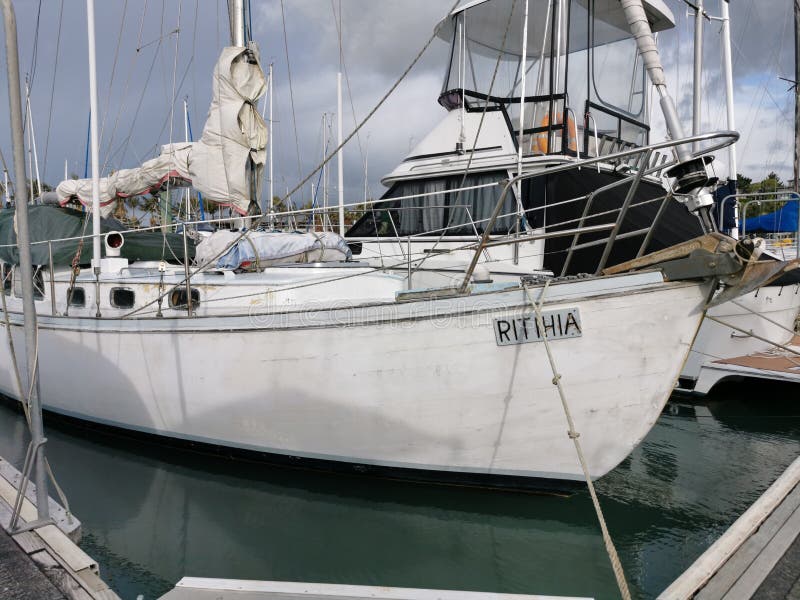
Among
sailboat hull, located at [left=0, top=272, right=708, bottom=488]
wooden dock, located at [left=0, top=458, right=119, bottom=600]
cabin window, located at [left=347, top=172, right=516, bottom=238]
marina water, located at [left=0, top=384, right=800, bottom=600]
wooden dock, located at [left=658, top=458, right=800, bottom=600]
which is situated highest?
cabin window, located at [left=347, top=172, right=516, bottom=238]

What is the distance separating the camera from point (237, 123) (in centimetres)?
612

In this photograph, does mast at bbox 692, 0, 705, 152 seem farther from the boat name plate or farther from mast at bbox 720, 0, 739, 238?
the boat name plate

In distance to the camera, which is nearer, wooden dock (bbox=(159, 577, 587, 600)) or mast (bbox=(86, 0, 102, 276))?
wooden dock (bbox=(159, 577, 587, 600))

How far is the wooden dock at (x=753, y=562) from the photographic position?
278 cm

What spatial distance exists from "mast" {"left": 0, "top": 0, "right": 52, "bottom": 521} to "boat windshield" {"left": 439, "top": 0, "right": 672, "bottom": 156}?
5979mm

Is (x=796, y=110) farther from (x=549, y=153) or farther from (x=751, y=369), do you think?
(x=549, y=153)

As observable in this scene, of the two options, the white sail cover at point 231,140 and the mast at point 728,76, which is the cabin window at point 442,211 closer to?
the white sail cover at point 231,140

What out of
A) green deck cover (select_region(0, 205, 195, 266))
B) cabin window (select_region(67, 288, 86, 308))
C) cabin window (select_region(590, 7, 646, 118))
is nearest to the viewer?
cabin window (select_region(67, 288, 86, 308))

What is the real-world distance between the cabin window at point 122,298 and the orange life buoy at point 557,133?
19.0ft

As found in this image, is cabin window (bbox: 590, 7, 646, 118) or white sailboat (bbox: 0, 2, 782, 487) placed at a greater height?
cabin window (bbox: 590, 7, 646, 118)

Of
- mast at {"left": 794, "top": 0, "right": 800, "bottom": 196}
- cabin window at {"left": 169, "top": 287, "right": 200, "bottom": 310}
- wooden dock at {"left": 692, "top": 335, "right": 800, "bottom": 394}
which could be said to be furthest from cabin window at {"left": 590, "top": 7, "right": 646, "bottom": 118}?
mast at {"left": 794, "top": 0, "right": 800, "bottom": 196}

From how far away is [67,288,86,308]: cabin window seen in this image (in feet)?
21.2

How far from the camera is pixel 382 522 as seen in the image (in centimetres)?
466

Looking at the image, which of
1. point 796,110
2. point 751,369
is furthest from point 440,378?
point 796,110
